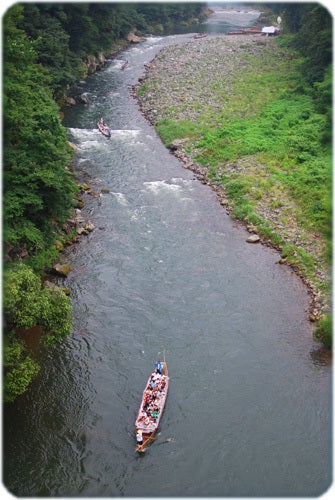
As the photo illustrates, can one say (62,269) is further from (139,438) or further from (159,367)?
(139,438)

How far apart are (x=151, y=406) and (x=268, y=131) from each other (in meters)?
34.4

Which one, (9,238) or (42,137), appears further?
(42,137)

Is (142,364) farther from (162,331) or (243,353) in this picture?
(243,353)

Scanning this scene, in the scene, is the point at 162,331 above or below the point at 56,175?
below

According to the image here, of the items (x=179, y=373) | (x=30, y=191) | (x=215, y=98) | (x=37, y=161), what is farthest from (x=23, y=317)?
(x=215, y=98)

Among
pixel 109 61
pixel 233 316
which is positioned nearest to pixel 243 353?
pixel 233 316

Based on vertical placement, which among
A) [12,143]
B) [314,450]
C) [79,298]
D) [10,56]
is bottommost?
[314,450]

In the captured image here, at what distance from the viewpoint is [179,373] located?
968 inches

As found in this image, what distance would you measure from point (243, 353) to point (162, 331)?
485 cm

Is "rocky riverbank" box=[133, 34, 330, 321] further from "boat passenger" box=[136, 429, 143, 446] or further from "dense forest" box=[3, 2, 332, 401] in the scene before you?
"boat passenger" box=[136, 429, 143, 446]

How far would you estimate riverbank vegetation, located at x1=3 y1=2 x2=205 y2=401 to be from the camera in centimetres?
2061

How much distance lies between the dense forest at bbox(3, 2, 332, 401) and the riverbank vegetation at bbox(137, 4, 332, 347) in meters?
0.90

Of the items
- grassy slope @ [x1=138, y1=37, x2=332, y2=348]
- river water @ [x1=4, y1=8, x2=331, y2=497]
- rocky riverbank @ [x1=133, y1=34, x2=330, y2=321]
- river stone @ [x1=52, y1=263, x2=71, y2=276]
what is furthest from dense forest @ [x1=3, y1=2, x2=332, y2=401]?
rocky riverbank @ [x1=133, y1=34, x2=330, y2=321]

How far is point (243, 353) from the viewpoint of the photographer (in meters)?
25.8
